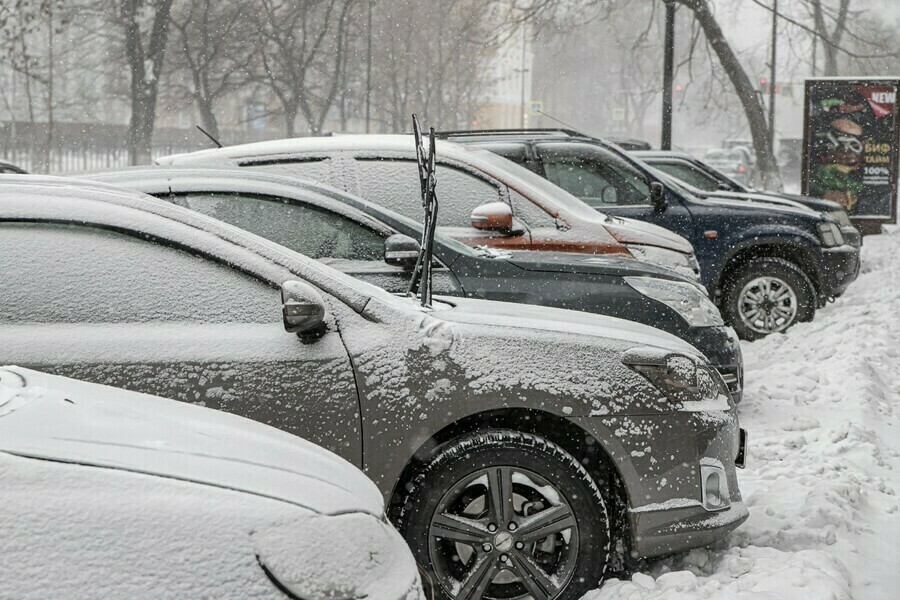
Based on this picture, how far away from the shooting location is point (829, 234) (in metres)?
10.7

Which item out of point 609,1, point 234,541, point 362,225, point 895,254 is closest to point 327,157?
point 362,225

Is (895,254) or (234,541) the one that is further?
(895,254)

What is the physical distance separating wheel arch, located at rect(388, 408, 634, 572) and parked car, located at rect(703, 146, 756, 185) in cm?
3612

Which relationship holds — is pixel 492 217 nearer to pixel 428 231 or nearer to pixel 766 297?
pixel 428 231

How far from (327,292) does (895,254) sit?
14.2 m

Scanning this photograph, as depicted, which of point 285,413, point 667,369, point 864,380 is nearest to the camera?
point 285,413

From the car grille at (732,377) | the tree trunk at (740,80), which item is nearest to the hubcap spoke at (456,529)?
the car grille at (732,377)

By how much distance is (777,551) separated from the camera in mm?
4395

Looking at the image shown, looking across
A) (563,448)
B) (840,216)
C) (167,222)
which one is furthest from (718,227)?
(167,222)

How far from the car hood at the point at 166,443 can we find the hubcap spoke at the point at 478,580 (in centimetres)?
141

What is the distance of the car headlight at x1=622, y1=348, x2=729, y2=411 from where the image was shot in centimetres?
404

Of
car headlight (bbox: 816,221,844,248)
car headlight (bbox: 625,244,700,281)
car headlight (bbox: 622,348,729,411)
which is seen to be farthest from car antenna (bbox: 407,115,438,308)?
car headlight (bbox: 816,221,844,248)

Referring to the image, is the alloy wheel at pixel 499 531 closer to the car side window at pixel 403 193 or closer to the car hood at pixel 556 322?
the car hood at pixel 556 322

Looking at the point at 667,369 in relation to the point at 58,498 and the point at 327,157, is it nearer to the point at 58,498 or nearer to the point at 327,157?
the point at 58,498
